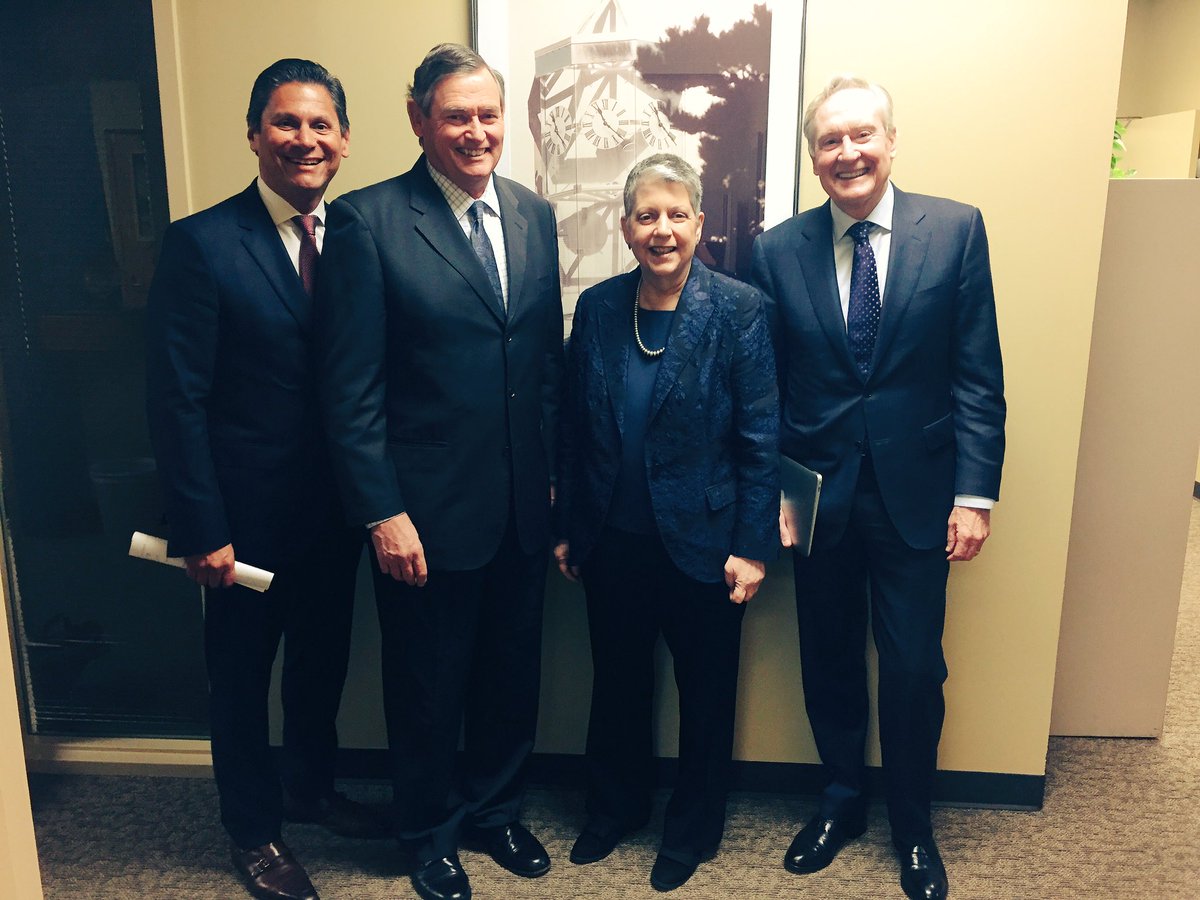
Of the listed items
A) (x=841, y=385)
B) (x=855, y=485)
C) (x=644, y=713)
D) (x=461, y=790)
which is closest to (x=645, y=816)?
(x=644, y=713)

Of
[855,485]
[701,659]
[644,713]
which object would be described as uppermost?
[855,485]

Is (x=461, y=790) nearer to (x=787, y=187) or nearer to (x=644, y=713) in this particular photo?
(x=644, y=713)

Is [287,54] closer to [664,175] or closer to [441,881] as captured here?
[664,175]

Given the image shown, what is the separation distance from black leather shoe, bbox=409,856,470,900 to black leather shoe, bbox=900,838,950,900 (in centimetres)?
89

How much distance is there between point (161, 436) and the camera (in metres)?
1.66

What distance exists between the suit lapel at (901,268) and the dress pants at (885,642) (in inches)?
10.4

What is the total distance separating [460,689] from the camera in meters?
1.84

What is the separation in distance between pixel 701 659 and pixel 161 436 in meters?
1.11

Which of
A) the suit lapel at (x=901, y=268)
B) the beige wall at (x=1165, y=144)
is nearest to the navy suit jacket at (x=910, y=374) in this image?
the suit lapel at (x=901, y=268)

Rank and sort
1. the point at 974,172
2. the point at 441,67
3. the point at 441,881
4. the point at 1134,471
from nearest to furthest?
the point at 441,67 < the point at 441,881 < the point at 974,172 < the point at 1134,471

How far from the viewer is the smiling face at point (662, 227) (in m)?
1.65

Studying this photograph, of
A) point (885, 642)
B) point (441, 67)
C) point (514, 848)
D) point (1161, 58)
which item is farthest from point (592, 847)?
point (1161, 58)

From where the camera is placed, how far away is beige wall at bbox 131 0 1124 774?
1888mm

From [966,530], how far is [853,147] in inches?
30.1
